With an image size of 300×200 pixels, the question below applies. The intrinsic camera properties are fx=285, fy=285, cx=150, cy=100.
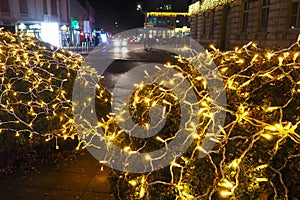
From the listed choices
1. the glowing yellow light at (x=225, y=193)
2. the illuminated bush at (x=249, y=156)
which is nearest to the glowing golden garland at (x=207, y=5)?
the illuminated bush at (x=249, y=156)

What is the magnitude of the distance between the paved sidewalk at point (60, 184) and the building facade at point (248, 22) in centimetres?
1042

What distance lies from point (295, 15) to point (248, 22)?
4094mm

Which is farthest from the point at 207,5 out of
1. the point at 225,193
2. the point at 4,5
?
the point at 225,193

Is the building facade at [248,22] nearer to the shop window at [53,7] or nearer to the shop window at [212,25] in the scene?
the shop window at [212,25]

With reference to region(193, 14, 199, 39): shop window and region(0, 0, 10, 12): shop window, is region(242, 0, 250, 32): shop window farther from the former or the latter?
region(0, 0, 10, 12): shop window

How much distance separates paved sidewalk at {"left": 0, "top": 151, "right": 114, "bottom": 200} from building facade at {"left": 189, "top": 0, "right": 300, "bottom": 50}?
10422mm

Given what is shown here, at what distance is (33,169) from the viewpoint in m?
4.43

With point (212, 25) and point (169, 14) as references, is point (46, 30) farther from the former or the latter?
point (169, 14)

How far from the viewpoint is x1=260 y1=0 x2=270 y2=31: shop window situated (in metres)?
13.9

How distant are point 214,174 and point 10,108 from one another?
3.26m

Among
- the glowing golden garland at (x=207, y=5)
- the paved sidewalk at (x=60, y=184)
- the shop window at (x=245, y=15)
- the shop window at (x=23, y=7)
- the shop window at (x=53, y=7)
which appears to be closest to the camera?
the paved sidewalk at (x=60, y=184)

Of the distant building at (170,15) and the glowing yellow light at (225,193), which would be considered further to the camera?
the distant building at (170,15)

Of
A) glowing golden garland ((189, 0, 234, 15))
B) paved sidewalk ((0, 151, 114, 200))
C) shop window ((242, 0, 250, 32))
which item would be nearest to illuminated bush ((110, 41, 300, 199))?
paved sidewalk ((0, 151, 114, 200))

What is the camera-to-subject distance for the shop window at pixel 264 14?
547 inches
